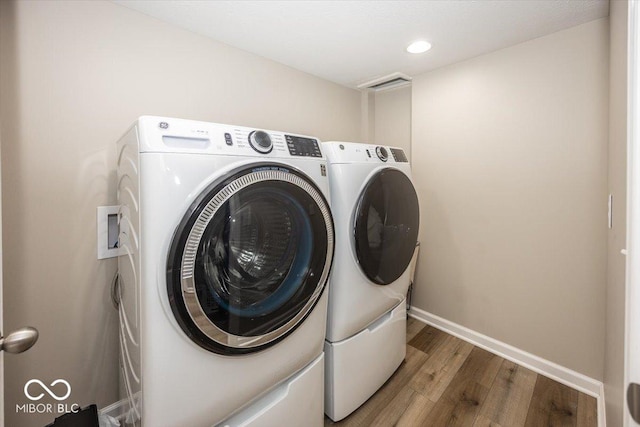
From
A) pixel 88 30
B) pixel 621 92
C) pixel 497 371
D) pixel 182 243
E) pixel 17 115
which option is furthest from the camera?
pixel 497 371

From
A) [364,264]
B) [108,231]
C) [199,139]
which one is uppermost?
[199,139]

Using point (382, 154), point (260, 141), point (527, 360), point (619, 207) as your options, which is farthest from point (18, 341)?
point (527, 360)

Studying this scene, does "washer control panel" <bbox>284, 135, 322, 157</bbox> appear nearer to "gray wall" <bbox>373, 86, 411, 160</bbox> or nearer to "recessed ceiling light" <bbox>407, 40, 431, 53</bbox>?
"recessed ceiling light" <bbox>407, 40, 431, 53</bbox>

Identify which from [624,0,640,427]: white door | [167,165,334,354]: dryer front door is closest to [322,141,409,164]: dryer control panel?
[167,165,334,354]: dryer front door

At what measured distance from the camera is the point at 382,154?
153 centimetres

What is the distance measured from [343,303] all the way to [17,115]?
160 cm

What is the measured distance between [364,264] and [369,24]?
1.32 m

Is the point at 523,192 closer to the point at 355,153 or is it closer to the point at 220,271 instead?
the point at 355,153

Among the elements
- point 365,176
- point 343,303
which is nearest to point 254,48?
point 365,176

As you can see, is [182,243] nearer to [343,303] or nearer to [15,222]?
[343,303]

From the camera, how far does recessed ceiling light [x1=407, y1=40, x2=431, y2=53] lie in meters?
1.75

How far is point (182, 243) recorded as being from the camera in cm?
79

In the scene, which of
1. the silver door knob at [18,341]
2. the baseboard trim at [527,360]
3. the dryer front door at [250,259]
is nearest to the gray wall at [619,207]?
the baseboard trim at [527,360]

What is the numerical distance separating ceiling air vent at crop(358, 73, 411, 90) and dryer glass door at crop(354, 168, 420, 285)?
112 centimetres
